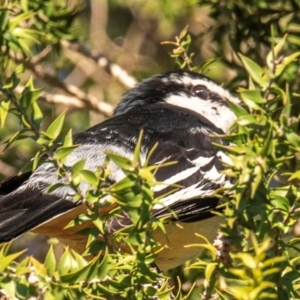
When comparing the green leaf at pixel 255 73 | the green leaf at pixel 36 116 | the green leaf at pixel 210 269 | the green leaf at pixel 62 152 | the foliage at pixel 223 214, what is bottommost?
the green leaf at pixel 210 269

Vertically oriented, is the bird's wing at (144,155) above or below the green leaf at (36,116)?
below

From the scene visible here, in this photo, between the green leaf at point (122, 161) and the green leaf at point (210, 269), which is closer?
the green leaf at point (122, 161)

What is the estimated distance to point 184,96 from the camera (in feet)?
15.6

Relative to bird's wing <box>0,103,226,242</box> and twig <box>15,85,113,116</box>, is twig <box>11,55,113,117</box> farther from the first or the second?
bird's wing <box>0,103,226,242</box>

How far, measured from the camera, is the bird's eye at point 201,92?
4645mm

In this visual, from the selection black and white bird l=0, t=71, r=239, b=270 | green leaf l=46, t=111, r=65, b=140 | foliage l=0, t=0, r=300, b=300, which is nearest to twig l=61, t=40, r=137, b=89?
black and white bird l=0, t=71, r=239, b=270

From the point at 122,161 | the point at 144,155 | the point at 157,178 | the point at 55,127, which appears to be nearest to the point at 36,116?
the point at 55,127

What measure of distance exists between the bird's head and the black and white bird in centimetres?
5

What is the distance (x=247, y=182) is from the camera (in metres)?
2.14

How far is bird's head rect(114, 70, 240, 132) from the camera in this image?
4617 mm

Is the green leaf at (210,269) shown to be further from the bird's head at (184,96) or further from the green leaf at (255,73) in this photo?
the bird's head at (184,96)

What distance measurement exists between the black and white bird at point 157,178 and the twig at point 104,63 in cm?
57

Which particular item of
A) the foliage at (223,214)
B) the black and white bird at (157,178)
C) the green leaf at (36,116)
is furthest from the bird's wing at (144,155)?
the green leaf at (36,116)

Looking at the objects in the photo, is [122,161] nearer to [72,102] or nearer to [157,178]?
[157,178]
